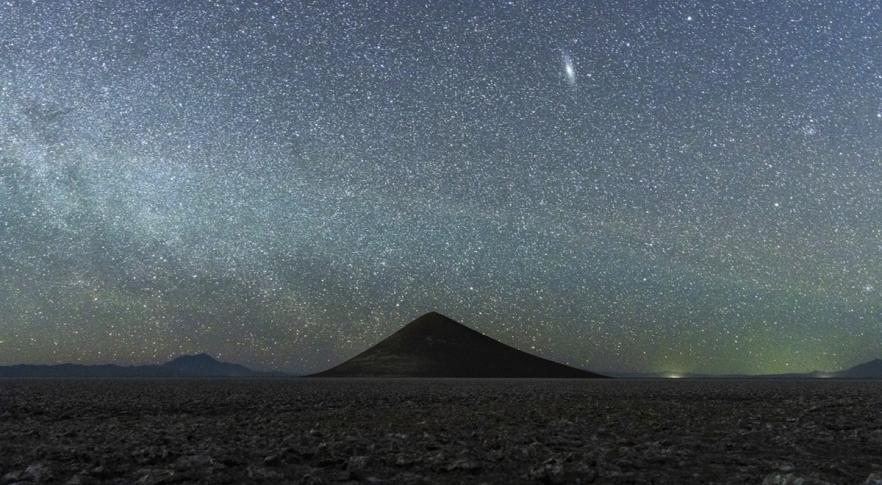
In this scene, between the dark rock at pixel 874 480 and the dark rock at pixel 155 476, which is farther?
the dark rock at pixel 155 476

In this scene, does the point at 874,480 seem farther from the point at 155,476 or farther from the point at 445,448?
the point at 155,476

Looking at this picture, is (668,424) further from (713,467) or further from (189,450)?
(189,450)

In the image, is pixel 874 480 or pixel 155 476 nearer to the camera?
pixel 874 480

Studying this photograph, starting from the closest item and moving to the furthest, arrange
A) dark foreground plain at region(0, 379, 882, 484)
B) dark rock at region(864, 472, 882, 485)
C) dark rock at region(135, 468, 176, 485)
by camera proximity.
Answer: dark rock at region(864, 472, 882, 485) < dark rock at region(135, 468, 176, 485) < dark foreground plain at region(0, 379, 882, 484)

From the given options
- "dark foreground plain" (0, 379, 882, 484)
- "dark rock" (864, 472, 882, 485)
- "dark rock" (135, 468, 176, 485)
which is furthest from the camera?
"dark foreground plain" (0, 379, 882, 484)

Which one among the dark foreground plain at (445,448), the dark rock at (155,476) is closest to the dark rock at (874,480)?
the dark foreground plain at (445,448)

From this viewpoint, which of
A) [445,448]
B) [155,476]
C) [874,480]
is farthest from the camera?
[445,448]

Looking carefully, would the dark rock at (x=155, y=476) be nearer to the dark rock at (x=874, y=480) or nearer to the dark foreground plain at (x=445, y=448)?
the dark foreground plain at (x=445, y=448)

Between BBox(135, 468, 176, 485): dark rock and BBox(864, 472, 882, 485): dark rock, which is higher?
BBox(864, 472, 882, 485): dark rock

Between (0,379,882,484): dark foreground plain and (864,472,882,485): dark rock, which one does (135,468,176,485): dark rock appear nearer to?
(0,379,882,484): dark foreground plain

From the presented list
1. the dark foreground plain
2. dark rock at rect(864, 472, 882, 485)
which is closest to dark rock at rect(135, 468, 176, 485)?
the dark foreground plain

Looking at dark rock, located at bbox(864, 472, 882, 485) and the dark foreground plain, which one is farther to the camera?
the dark foreground plain

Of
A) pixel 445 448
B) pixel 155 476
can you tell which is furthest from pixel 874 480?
pixel 155 476

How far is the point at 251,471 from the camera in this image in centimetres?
1225
